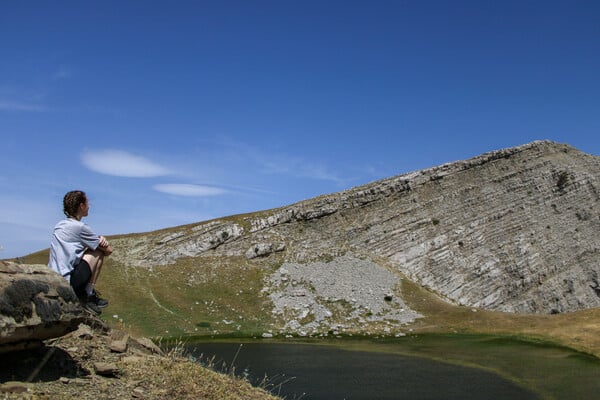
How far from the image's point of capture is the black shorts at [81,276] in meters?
10.6

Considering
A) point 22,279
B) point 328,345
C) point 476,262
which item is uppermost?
point 476,262

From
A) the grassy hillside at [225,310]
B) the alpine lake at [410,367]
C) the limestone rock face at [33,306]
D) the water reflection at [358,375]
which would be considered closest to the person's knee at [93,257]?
the limestone rock face at [33,306]

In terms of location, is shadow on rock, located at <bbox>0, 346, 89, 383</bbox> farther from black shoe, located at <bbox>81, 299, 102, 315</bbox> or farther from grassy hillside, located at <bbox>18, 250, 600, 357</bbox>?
grassy hillside, located at <bbox>18, 250, 600, 357</bbox>

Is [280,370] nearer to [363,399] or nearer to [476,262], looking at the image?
[363,399]

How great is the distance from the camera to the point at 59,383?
8.96 meters

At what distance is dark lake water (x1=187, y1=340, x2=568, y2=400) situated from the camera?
2336 centimetres

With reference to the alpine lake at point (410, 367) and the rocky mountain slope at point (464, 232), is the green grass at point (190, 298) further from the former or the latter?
the rocky mountain slope at point (464, 232)

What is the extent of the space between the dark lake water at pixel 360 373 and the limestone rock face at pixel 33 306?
904 cm

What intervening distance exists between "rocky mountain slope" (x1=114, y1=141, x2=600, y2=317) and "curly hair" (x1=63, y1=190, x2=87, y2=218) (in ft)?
185

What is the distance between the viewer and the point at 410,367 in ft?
101

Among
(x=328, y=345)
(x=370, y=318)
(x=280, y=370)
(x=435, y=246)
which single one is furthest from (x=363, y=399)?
(x=435, y=246)

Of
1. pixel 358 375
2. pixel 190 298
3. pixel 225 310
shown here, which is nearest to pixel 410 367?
pixel 358 375

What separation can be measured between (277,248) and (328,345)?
96.3 feet

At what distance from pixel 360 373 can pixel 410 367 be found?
4.34 meters
